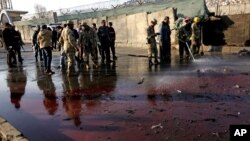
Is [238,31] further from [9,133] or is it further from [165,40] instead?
[9,133]

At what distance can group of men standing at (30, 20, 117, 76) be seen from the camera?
11.7 meters

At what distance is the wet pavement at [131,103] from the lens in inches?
239

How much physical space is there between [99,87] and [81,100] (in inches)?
58.9

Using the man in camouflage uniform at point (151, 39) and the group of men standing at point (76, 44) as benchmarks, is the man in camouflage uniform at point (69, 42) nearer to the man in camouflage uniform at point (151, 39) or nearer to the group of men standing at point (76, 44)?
the group of men standing at point (76, 44)

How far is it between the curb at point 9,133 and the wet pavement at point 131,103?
0.21 metres

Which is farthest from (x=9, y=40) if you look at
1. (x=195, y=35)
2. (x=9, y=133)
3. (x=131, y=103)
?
(x=9, y=133)

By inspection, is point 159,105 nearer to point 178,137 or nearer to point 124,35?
point 178,137

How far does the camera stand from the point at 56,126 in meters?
6.62

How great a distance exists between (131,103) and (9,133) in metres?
2.74

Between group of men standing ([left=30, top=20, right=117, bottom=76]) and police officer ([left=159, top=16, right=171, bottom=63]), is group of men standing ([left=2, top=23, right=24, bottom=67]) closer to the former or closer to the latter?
group of men standing ([left=30, top=20, right=117, bottom=76])

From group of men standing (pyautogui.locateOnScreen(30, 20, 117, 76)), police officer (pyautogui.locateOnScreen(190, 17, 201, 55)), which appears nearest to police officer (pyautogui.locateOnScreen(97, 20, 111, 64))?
group of men standing (pyautogui.locateOnScreen(30, 20, 117, 76))

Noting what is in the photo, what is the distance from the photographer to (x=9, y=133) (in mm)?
6074

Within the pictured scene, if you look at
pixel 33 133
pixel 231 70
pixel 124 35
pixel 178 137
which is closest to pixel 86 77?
pixel 231 70

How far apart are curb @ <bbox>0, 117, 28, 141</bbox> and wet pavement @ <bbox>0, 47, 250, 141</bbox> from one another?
0.69 ft
